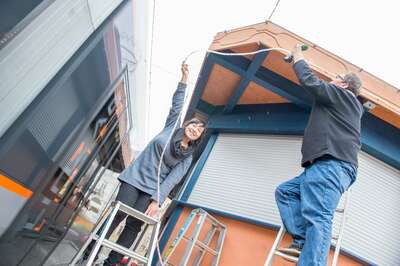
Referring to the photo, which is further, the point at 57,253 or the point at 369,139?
the point at 57,253

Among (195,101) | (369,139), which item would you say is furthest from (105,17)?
(369,139)

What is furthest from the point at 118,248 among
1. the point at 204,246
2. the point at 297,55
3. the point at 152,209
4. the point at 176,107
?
the point at 297,55

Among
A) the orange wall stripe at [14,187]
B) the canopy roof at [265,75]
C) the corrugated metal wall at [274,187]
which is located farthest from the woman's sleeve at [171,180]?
the canopy roof at [265,75]

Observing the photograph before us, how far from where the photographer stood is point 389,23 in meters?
1.78

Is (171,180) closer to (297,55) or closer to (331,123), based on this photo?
(331,123)

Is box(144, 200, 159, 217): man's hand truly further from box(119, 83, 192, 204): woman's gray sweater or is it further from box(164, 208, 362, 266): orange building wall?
box(164, 208, 362, 266): orange building wall

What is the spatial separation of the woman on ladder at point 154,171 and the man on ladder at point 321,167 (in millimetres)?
830

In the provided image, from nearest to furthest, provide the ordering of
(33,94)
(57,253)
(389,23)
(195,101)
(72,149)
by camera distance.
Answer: (33,94)
(389,23)
(72,149)
(57,253)
(195,101)

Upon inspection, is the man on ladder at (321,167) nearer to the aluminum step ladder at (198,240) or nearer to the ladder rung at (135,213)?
the aluminum step ladder at (198,240)

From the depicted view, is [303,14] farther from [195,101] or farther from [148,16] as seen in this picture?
[195,101]

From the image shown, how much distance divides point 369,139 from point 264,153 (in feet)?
3.54

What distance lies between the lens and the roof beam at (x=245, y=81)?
102 inches

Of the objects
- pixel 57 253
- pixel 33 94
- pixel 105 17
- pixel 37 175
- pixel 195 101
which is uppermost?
pixel 195 101

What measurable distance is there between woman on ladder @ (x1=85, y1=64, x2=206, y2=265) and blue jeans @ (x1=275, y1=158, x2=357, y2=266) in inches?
34.1
